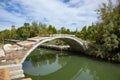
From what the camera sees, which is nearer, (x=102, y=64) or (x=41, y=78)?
(x=41, y=78)

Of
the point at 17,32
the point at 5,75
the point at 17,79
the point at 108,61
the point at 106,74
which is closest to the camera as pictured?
the point at 5,75

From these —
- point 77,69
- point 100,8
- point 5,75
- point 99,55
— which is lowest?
point 77,69

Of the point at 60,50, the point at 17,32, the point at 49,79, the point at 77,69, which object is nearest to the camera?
the point at 49,79

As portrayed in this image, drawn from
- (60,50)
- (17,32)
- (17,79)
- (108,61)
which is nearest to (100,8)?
(108,61)

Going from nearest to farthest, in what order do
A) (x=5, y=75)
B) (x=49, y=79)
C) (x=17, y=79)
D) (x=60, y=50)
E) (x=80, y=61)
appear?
(x=5, y=75) < (x=17, y=79) < (x=49, y=79) < (x=80, y=61) < (x=60, y=50)

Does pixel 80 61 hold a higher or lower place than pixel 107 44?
lower

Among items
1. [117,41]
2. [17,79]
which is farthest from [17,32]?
[17,79]

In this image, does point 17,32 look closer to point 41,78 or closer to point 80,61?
point 80,61

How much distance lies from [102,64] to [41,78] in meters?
6.15

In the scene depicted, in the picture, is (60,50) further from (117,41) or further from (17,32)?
(17,32)

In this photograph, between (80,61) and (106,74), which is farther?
(80,61)

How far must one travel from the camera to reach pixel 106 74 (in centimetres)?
1080

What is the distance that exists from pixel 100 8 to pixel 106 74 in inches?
303

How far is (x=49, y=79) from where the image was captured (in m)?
10.1
